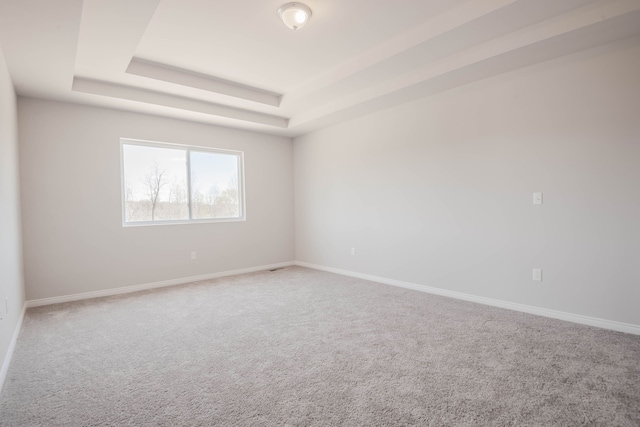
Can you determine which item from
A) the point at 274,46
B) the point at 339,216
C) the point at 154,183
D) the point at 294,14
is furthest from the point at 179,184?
the point at 294,14

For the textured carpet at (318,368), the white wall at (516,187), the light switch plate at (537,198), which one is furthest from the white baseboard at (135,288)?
the light switch plate at (537,198)

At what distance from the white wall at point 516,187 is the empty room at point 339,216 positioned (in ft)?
0.07

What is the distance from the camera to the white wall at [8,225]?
237cm

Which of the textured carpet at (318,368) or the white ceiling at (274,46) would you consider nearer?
the textured carpet at (318,368)

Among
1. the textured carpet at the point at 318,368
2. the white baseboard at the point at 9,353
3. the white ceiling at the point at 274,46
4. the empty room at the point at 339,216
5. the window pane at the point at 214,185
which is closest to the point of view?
the textured carpet at the point at 318,368

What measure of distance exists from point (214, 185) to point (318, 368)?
3.85 metres

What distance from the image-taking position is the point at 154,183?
4.66 metres

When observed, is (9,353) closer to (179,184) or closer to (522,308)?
(179,184)

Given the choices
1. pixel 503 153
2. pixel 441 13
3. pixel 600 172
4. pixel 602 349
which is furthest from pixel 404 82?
pixel 602 349

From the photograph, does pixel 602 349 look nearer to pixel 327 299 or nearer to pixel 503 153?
pixel 503 153

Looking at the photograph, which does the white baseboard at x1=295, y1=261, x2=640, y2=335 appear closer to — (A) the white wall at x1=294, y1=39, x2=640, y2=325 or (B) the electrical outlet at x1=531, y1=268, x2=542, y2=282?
(A) the white wall at x1=294, y1=39, x2=640, y2=325

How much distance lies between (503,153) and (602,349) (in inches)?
75.9

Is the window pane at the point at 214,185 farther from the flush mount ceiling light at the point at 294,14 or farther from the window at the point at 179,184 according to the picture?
the flush mount ceiling light at the point at 294,14

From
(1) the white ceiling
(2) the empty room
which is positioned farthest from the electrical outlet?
(1) the white ceiling
